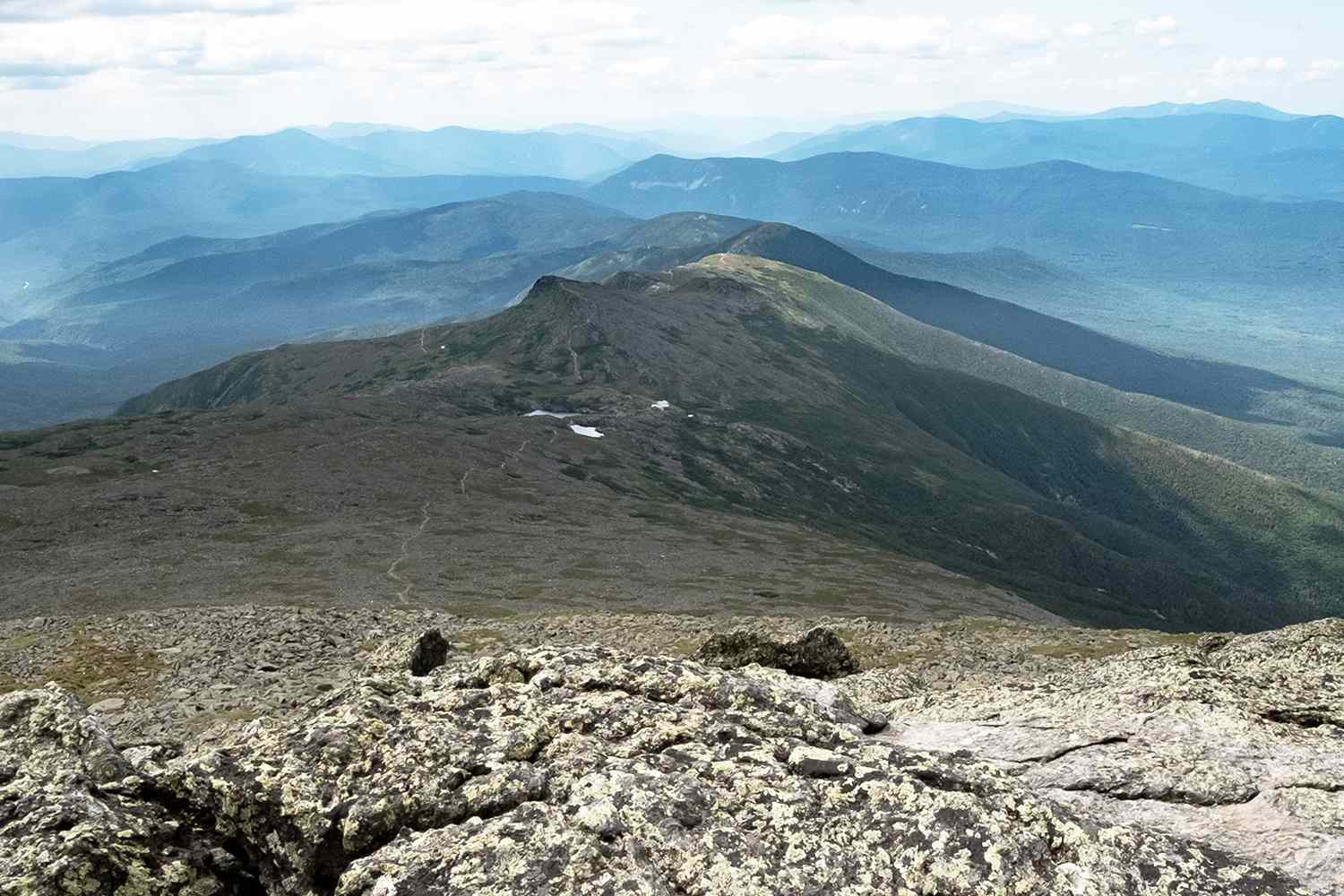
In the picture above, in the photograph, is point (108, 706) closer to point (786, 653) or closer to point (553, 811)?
point (786, 653)

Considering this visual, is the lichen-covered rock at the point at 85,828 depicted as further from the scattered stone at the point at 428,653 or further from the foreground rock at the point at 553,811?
the scattered stone at the point at 428,653

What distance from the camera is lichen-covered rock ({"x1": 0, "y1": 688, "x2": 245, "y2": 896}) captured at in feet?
48.4

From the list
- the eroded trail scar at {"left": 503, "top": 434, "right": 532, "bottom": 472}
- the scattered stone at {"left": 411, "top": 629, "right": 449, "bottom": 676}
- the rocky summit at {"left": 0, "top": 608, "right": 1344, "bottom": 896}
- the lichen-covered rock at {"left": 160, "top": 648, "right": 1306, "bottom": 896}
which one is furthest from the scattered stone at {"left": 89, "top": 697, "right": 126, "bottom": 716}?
the eroded trail scar at {"left": 503, "top": 434, "right": 532, "bottom": 472}

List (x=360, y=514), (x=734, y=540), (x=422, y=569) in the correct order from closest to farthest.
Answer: (x=422, y=569) < (x=360, y=514) < (x=734, y=540)

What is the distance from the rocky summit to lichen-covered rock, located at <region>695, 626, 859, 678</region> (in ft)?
23.2

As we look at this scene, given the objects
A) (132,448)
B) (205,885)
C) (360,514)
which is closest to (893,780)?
(205,885)

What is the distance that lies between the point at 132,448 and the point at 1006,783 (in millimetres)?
166643

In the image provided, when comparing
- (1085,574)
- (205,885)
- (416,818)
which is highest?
(416,818)

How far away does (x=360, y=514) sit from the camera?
4909 inches

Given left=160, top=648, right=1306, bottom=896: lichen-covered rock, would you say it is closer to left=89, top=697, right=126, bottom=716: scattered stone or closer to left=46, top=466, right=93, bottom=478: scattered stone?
left=89, top=697, right=126, bottom=716: scattered stone

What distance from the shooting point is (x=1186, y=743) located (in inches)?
755

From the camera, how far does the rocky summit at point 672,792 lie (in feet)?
48.8

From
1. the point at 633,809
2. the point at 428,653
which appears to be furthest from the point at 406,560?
the point at 633,809

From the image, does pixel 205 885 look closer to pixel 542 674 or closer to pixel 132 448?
pixel 542 674
